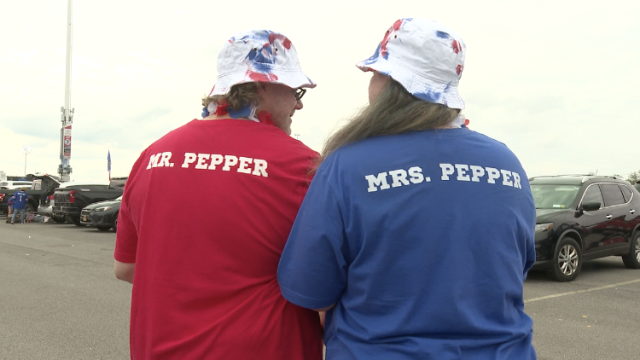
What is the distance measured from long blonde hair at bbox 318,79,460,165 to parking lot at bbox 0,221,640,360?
13.2 feet

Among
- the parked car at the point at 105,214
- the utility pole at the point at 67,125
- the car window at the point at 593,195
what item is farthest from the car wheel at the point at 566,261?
the utility pole at the point at 67,125

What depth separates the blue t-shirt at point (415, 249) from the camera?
145cm

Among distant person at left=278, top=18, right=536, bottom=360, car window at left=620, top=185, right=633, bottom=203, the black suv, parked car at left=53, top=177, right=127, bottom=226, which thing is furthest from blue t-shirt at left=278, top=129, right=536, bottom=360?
parked car at left=53, top=177, right=127, bottom=226

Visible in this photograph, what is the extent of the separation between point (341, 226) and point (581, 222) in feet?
29.2

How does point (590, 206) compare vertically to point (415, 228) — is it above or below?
below

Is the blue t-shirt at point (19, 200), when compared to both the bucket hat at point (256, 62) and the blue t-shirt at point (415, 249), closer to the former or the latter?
the bucket hat at point (256, 62)

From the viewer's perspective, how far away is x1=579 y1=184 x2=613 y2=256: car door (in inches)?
369

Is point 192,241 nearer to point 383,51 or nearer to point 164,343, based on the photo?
point 164,343

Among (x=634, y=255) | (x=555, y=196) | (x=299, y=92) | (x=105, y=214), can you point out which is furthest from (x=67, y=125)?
(x=299, y=92)

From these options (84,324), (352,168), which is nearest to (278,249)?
(352,168)

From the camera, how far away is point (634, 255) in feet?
35.1

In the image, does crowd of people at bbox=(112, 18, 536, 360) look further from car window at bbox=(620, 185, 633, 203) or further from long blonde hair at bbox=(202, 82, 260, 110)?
car window at bbox=(620, 185, 633, 203)

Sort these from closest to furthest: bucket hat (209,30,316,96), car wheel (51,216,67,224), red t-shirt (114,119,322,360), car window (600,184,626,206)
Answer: red t-shirt (114,119,322,360), bucket hat (209,30,316,96), car window (600,184,626,206), car wheel (51,216,67,224)

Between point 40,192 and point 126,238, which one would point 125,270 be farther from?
point 40,192
